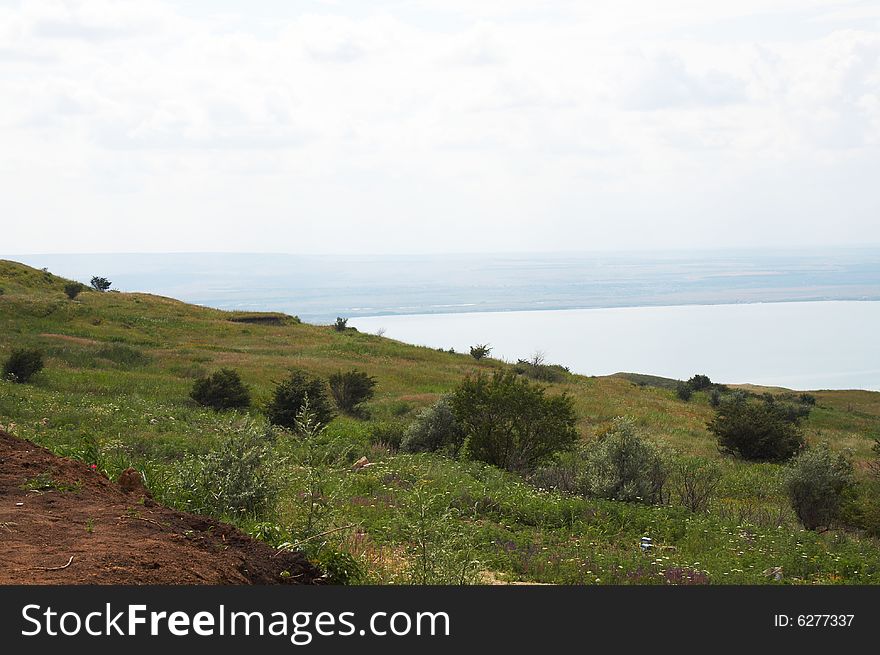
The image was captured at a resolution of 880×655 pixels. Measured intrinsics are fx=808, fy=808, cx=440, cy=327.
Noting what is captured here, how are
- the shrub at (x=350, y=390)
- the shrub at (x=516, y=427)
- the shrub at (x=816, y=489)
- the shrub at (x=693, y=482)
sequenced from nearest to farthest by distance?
the shrub at (x=693, y=482)
the shrub at (x=816, y=489)
the shrub at (x=516, y=427)
the shrub at (x=350, y=390)

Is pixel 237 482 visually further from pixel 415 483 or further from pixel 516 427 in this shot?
pixel 516 427

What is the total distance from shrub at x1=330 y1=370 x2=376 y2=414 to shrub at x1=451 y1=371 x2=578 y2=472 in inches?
326

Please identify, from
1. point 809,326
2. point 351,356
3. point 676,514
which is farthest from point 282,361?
point 809,326

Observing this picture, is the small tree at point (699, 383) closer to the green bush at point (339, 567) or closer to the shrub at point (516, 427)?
the shrub at point (516, 427)

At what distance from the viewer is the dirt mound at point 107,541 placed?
5.09m

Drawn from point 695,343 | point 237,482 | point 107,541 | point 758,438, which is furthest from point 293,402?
point 695,343

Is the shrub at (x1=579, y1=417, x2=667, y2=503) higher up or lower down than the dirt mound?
lower down

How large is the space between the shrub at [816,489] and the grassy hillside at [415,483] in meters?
0.33

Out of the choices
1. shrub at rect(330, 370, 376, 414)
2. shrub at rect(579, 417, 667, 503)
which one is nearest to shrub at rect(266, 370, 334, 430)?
shrub at rect(330, 370, 376, 414)

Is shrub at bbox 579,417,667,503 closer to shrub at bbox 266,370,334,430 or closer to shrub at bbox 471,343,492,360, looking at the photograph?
shrub at bbox 266,370,334,430

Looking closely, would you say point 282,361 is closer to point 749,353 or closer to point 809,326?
point 749,353

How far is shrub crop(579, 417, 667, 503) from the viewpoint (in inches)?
510

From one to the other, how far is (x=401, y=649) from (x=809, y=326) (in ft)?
645

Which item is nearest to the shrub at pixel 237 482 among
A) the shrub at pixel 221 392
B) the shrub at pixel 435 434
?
the shrub at pixel 435 434
